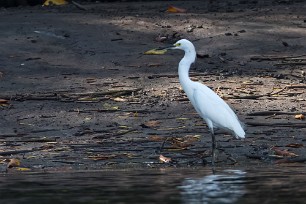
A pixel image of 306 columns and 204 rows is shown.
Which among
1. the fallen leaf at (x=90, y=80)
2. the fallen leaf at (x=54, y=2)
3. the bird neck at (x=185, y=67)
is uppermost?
the bird neck at (x=185, y=67)

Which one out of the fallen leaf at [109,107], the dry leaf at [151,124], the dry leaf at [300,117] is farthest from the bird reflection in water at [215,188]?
the fallen leaf at [109,107]

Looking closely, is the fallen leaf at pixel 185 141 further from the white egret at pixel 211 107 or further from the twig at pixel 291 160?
the twig at pixel 291 160

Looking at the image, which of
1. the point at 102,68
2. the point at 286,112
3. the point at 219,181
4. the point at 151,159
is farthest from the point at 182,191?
the point at 102,68

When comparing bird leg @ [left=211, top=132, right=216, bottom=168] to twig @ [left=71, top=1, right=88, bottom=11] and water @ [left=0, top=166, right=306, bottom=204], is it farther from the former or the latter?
twig @ [left=71, top=1, right=88, bottom=11]

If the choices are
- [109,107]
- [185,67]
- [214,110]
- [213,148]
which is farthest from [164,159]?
[109,107]

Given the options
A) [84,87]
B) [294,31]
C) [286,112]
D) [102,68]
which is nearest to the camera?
[286,112]

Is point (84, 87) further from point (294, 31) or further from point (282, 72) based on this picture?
point (294, 31)

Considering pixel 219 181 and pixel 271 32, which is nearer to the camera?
pixel 219 181

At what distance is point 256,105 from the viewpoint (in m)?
14.8

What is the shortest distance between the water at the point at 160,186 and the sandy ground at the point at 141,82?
0.79 metres

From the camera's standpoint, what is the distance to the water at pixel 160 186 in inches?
376

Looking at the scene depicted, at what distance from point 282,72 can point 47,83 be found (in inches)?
143

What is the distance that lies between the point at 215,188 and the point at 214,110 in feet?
9.74

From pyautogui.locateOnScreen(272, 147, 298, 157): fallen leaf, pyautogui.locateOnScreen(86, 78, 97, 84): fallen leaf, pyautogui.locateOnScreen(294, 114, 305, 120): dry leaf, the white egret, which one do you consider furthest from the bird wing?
pyautogui.locateOnScreen(86, 78, 97, 84): fallen leaf
